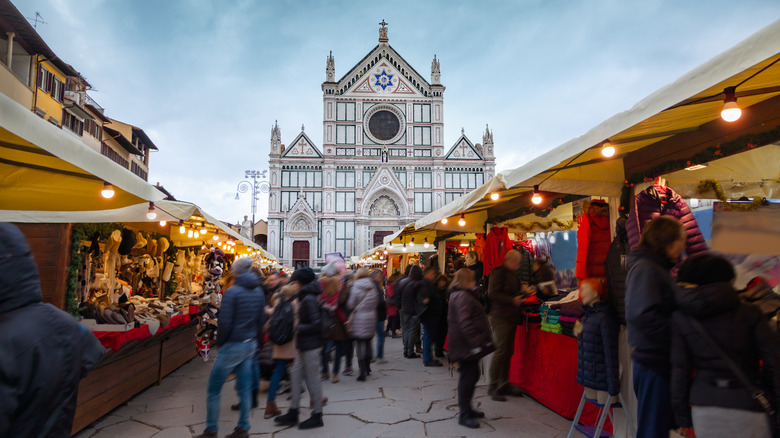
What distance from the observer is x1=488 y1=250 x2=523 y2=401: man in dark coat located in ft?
16.7

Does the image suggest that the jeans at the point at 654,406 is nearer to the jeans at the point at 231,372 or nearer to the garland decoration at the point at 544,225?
the jeans at the point at 231,372

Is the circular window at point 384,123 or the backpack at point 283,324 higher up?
the circular window at point 384,123

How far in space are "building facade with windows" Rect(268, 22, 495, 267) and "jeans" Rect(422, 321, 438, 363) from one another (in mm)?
26893

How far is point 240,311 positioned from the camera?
3920 mm

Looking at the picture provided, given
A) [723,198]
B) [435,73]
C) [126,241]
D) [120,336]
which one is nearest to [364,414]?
[120,336]

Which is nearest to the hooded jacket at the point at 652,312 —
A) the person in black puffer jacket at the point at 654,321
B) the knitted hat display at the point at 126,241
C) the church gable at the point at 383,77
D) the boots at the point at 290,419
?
the person in black puffer jacket at the point at 654,321

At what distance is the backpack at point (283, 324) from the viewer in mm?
4559

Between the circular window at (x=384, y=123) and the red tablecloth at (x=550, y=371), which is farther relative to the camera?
the circular window at (x=384, y=123)

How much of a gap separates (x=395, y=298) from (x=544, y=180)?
5.44m

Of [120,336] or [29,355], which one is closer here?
[29,355]

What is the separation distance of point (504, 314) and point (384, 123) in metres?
32.9

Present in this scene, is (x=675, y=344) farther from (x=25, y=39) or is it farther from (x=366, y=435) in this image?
(x=25, y=39)

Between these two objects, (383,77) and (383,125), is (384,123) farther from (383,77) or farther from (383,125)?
(383,77)

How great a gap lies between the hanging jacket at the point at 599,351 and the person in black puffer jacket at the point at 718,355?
124 centimetres
